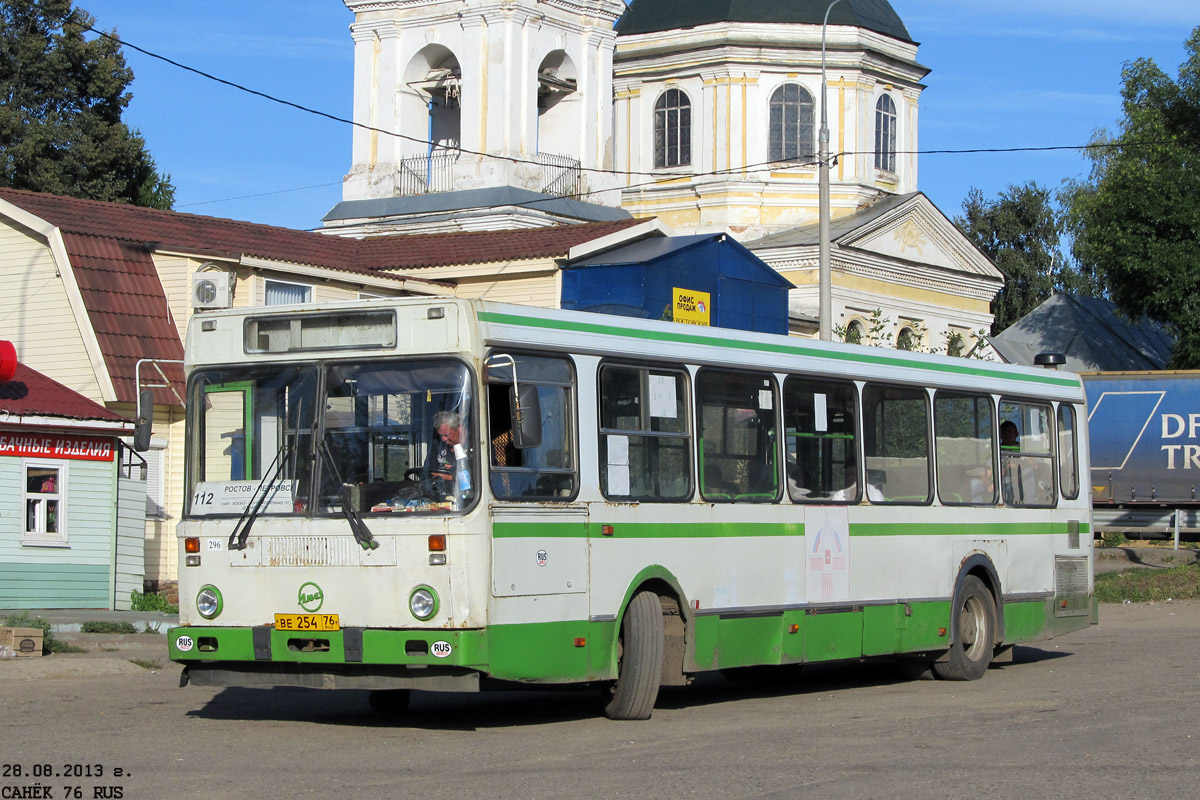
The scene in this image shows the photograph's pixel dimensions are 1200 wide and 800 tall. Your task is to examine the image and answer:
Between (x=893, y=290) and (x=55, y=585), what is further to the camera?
(x=893, y=290)

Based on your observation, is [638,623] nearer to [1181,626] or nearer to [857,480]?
[857,480]

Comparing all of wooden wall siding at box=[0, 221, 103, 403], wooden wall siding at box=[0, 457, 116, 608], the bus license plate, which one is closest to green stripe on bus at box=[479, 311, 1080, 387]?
the bus license plate

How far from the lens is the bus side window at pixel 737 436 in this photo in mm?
12461

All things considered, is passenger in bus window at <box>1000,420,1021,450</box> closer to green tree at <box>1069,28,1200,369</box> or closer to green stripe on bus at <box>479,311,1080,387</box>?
green stripe on bus at <box>479,311,1080,387</box>

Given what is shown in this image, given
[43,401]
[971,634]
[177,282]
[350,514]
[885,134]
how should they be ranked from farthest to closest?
[885,134] < [177,282] < [43,401] < [971,634] < [350,514]

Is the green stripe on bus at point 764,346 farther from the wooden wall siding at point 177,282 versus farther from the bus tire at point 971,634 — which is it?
the wooden wall siding at point 177,282

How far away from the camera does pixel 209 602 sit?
1127cm

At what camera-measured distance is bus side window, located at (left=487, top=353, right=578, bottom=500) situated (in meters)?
10.8

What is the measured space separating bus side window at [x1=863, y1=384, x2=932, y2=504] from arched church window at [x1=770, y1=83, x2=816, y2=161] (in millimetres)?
39496

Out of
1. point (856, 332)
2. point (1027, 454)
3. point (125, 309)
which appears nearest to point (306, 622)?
point (1027, 454)

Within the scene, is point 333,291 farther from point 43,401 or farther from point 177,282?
point 43,401

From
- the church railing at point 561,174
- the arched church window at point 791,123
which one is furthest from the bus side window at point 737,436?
the arched church window at point 791,123

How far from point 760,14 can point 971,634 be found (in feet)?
135

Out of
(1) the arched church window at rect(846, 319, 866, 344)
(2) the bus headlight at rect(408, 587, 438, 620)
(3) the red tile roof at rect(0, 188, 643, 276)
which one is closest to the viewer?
(2) the bus headlight at rect(408, 587, 438, 620)
